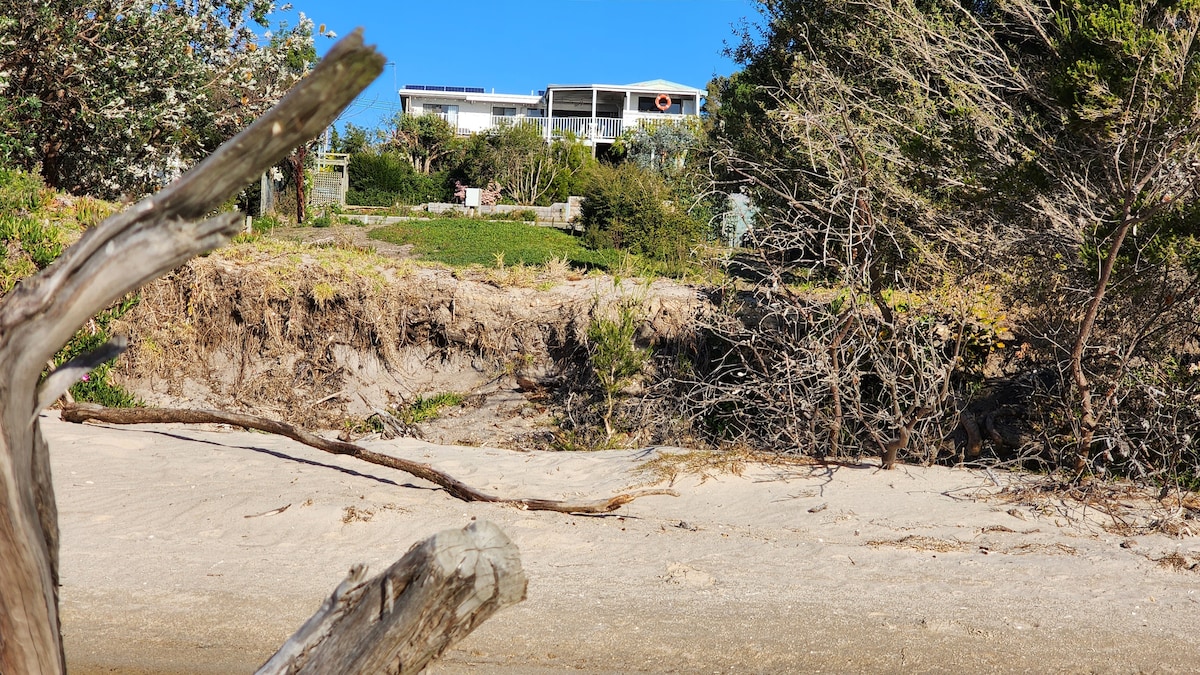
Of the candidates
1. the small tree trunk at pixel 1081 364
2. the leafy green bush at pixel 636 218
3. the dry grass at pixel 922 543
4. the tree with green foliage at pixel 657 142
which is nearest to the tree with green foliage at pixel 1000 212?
the small tree trunk at pixel 1081 364

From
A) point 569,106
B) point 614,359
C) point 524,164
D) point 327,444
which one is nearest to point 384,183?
point 524,164

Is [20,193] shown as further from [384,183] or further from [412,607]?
[384,183]

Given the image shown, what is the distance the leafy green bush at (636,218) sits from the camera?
57.0 ft

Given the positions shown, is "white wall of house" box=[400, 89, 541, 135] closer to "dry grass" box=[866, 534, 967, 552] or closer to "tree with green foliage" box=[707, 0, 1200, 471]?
"tree with green foliage" box=[707, 0, 1200, 471]

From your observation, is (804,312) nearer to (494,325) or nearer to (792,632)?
(792,632)

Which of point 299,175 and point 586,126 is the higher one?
point 586,126

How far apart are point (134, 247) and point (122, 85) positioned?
12.4 metres

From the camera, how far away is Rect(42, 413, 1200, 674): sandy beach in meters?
5.03

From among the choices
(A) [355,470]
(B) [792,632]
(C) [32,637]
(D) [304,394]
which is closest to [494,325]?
(D) [304,394]

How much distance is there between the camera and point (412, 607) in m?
2.30

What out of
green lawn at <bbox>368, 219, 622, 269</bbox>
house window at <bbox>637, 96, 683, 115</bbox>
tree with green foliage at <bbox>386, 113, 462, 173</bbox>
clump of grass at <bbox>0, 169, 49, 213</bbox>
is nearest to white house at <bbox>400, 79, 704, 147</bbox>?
house window at <bbox>637, 96, 683, 115</bbox>

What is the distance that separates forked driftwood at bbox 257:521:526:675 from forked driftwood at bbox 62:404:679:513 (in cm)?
460

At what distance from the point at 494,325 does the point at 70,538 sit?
553 centimetres

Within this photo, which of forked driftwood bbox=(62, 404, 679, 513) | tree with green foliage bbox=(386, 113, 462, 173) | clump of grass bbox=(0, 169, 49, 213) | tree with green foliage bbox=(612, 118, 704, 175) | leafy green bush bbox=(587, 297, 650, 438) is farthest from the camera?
tree with green foliage bbox=(386, 113, 462, 173)
